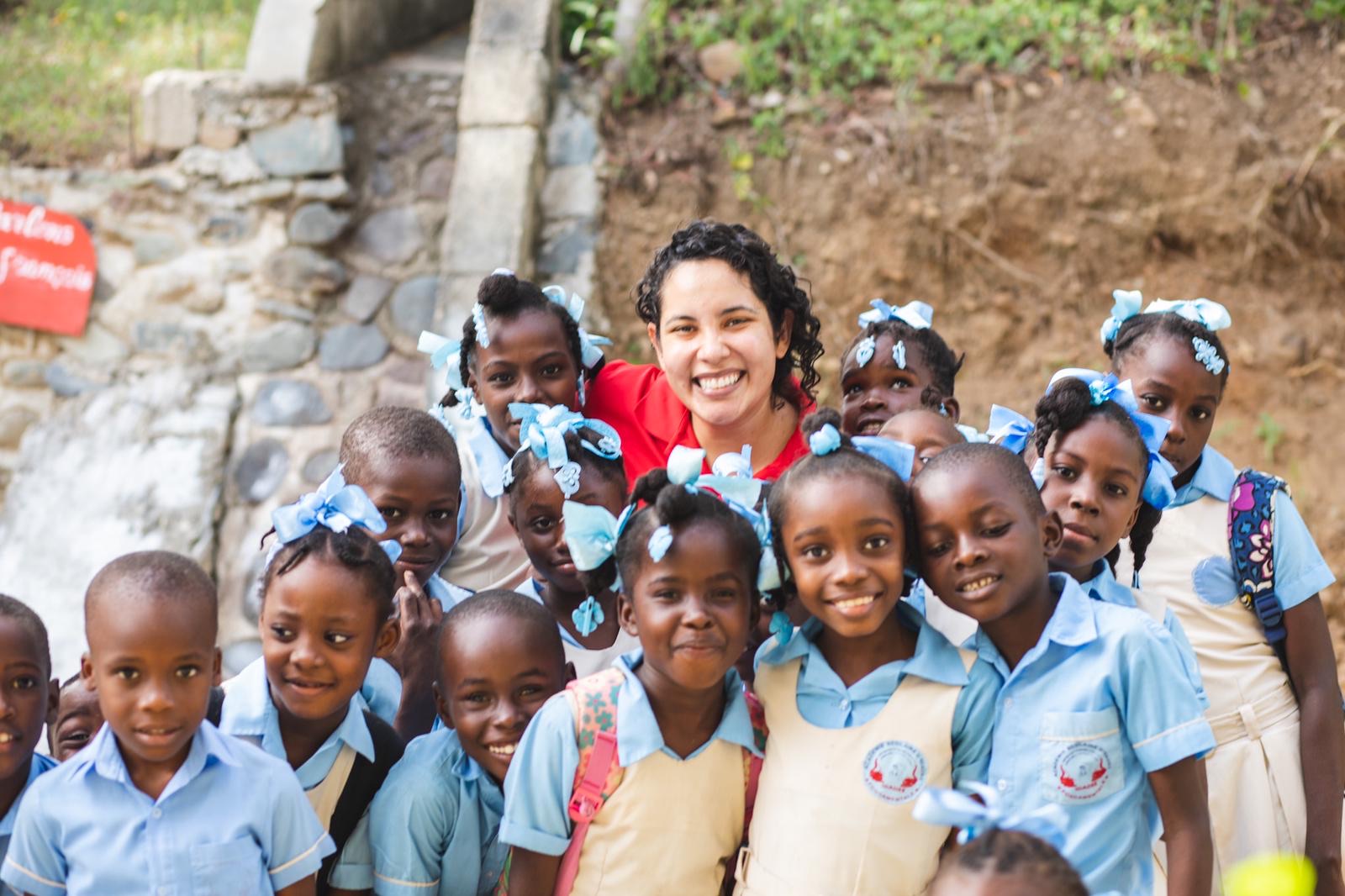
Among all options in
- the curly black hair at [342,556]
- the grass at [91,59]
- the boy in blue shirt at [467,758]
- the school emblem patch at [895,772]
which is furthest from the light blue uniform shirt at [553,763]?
the grass at [91,59]

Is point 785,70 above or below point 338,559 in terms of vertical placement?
above

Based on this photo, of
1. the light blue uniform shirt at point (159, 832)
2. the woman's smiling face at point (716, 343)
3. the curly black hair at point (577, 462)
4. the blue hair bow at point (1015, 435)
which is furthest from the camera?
the woman's smiling face at point (716, 343)

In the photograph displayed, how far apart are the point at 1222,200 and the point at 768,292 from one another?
2926 mm

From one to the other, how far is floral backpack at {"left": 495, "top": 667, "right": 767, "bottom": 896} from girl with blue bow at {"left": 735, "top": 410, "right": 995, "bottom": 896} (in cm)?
13

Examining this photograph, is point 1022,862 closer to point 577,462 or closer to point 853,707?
point 853,707

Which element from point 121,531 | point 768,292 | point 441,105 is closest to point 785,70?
point 441,105

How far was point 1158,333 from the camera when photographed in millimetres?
2883

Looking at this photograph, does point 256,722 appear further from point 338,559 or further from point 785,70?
point 785,70

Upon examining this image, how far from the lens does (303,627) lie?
2383mm

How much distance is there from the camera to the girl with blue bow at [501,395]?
313cm

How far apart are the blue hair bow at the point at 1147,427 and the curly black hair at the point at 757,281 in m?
0.83

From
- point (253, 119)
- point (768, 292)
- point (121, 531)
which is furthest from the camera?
point (253, 119)

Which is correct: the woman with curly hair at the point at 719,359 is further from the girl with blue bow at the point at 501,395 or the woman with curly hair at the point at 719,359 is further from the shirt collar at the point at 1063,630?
the shirt collar at the point at 1063,630

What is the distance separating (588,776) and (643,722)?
5.3 inches
